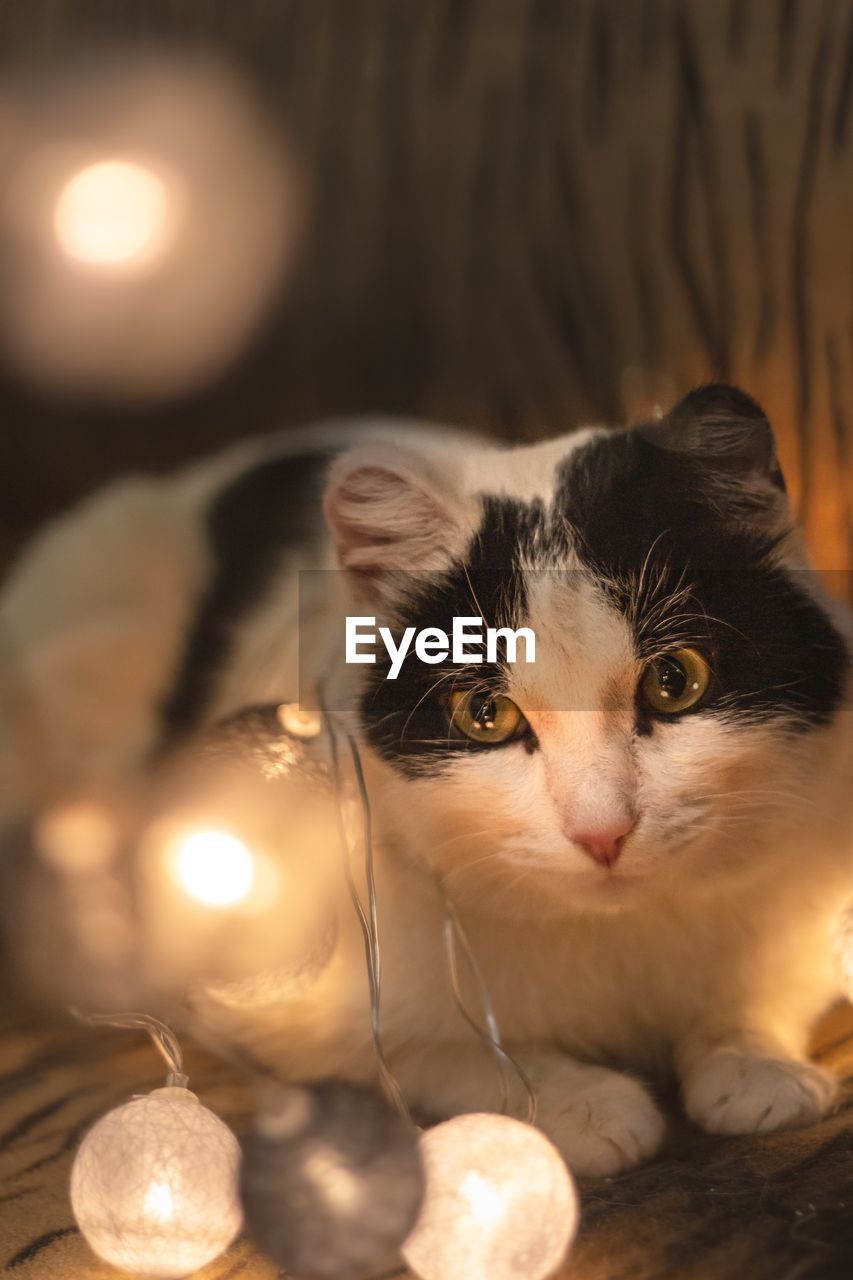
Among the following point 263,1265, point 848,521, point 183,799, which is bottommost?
point 263,1265

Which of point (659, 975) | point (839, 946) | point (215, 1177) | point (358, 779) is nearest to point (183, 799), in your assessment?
point (358, 779)

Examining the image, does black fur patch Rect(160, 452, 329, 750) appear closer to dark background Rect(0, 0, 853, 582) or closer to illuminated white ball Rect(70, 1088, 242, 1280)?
dark background Rect(0, 0, 853, 582)

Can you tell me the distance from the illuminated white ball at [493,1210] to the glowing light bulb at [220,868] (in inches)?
10.1

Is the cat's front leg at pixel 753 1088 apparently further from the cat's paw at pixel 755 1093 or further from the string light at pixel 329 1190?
the string light at pixel 329 1190

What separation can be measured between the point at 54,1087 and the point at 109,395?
747 mm

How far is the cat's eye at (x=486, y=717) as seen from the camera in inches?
34.0

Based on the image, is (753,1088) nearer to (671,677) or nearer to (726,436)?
(671,677)

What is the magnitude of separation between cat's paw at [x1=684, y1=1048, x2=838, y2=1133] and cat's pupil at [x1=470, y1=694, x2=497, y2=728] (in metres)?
0.33

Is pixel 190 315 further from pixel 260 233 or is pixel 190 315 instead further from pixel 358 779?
pixel 358 779

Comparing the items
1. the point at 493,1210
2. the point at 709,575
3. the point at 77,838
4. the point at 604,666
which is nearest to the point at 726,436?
the point at 709,575

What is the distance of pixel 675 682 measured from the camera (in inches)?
33.8

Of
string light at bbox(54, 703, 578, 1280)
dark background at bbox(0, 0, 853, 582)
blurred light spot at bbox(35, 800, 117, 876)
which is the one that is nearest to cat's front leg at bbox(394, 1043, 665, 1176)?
string light at bbox(54, 703, 578, 1280)

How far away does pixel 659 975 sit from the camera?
0.98 m

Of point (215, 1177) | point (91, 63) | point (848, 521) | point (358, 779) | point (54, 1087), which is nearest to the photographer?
point (215, 1177)
